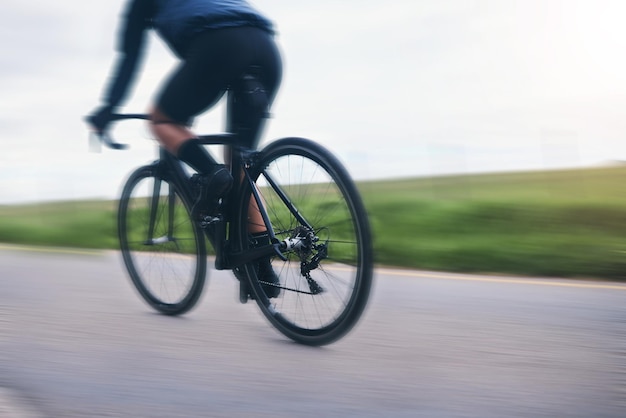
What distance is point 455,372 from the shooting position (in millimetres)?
3787

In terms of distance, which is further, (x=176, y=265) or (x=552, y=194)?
(x=552, y=194)

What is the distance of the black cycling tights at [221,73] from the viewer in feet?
13.6

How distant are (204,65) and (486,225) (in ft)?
18.2

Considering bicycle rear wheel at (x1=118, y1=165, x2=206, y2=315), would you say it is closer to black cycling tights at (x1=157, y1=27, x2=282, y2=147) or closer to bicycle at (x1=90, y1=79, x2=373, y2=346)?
bicycle at (x1=90, y1=79, x2=373, y2=346)

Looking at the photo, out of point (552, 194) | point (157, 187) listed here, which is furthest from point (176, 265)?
point (552, 194)

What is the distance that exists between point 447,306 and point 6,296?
110 inches

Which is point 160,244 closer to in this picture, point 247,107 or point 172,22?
point 247,107

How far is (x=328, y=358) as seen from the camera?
4.04 meters

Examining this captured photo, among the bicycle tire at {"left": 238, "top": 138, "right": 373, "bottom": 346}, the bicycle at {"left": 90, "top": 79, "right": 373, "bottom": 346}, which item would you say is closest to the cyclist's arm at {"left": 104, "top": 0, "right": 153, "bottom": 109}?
the bicycle at {"left": 90, "top": 79, "right": 373, "bottom": 346}

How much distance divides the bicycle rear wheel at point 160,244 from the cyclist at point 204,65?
487 millimetres

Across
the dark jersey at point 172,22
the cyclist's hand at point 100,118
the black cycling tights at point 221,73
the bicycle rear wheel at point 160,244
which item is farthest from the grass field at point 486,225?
the black cycling tights at point 221,73

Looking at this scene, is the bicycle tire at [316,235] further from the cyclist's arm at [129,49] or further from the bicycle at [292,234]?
the cyclist's arm at [129,49]

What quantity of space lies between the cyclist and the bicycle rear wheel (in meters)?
0.49

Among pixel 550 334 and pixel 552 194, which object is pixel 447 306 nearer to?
pixel 550 334
